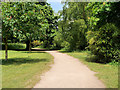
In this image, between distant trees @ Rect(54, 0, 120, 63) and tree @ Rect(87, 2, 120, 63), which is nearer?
distant trees @ Rect(54, 0, 120, 63)

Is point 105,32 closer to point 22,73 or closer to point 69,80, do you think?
point 69,80

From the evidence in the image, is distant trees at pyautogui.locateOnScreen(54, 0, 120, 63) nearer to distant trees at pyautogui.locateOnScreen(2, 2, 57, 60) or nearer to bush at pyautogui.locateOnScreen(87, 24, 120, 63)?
bush at pyautogui.locateOnScreen(87, 24, 120, 63)

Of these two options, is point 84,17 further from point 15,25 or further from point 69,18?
point 15,25

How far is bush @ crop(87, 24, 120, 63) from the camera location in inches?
512

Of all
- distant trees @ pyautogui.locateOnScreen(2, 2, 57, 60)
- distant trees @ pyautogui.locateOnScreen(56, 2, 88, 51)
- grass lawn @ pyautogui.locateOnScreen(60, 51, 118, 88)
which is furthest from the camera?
distant trees @ pyautogui.locateOnScreen(56, 2, 88, 51)

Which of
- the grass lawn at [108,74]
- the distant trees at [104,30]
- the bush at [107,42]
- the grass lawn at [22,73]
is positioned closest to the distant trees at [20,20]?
the grass lawn at [22,73]

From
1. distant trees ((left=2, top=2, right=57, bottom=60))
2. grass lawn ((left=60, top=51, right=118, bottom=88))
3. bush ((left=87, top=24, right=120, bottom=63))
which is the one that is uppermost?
distant trees ((left=2, top=2, right=57, bottom=60))

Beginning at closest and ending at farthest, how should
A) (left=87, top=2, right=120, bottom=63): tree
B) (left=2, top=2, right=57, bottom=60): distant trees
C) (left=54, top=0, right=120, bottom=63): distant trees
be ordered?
(left=2, top=2, right=57, bottom=60): distant trees, (left=54, top=0, right=120, bottom=63): distant trees, (left=87, top=2, right=120, bottom=63): tree

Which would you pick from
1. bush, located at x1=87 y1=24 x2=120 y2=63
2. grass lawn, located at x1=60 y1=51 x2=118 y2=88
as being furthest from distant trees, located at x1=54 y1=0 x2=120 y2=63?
grass lawn, located at x1=60 y1=51 x2=118 y2=88

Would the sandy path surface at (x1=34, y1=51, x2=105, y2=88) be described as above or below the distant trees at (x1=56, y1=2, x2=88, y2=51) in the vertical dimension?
below

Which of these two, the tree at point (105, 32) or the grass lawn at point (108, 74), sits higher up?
the tree at point (105, 32)

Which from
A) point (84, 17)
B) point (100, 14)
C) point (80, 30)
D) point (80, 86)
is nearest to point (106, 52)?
point (100, 14)

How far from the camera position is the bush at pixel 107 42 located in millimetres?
13016

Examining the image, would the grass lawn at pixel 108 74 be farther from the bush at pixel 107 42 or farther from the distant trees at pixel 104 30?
the distant trees at pixel 104 30
